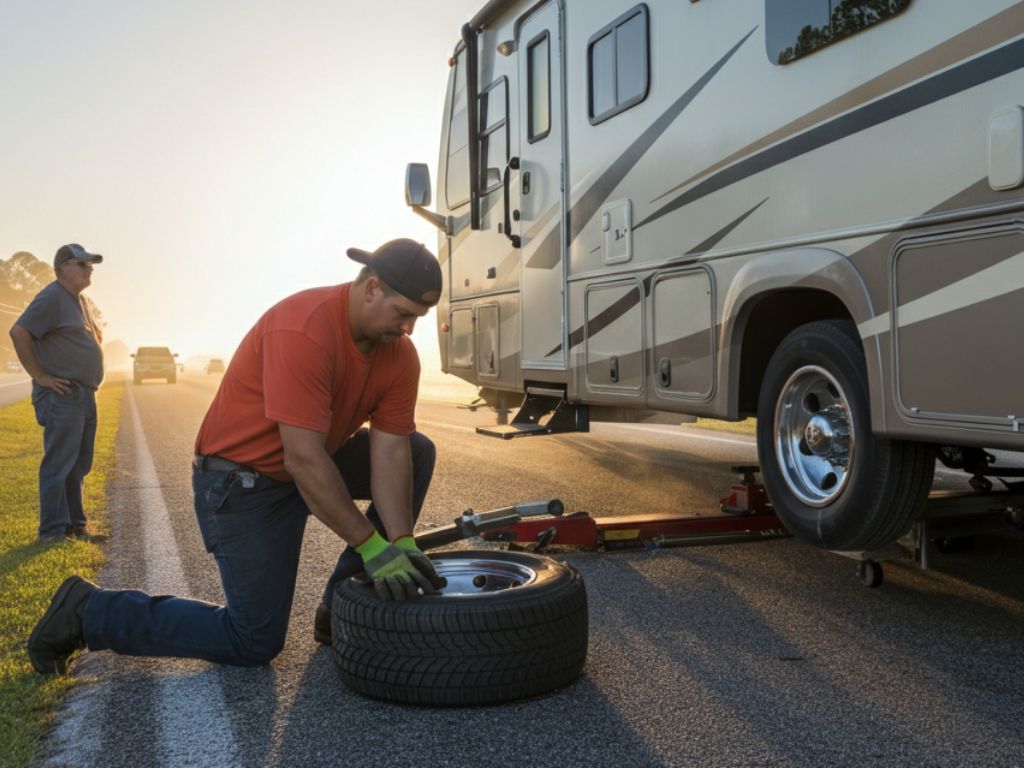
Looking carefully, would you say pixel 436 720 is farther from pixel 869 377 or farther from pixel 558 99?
pixel 558 99

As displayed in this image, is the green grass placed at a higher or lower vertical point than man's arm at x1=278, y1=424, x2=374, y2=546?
lower

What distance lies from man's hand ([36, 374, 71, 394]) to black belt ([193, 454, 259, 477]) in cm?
273

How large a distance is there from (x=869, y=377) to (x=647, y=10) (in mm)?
2520

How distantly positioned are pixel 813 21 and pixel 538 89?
2.75 meters

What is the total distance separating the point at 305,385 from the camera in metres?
3.24

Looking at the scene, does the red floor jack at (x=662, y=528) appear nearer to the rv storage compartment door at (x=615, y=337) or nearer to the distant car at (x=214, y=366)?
the rv storage compartment door at (x=615, y=337)

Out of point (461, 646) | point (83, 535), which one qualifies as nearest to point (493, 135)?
point (83, 535)

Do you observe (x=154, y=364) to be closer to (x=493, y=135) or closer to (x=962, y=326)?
(x=493, y=135)

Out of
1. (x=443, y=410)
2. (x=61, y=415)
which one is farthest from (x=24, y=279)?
(x=61, y=415)

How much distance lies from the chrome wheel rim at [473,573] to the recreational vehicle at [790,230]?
1295mm

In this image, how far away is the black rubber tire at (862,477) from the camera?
12.4 ft

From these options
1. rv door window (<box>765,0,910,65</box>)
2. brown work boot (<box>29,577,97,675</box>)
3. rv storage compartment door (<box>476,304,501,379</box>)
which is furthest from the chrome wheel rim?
rv storage compartment door (<box>476,304,501,379</box>)

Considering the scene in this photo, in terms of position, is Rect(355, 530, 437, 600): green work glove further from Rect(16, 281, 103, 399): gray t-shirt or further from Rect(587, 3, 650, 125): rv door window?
Rect(16, 281, 103, 399): gray t-shirt

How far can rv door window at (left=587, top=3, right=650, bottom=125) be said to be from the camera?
5.30m
